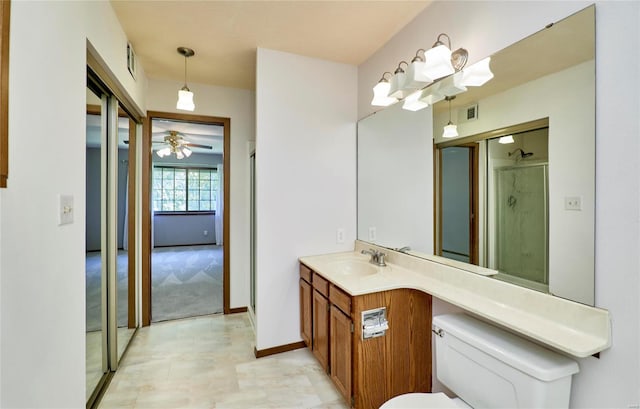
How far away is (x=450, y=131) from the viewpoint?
1859 mm

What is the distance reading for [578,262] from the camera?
1199 millimetres

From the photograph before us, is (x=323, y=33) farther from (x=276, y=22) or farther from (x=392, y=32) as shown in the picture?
(x=392, y=32)

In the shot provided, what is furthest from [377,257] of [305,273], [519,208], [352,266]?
[519,208]

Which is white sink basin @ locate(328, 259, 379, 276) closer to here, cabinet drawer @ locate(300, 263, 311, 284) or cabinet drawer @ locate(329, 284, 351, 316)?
cabinet drawer @ locate(300, 263, 311, 284)

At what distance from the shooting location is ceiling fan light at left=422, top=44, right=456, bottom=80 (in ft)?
5.29

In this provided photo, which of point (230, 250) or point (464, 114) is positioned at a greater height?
point (464, 114)

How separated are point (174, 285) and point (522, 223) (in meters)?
4.47

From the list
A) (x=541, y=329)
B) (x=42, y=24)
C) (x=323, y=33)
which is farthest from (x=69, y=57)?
(x=541, y=329)

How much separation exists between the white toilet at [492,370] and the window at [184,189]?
24.6ft

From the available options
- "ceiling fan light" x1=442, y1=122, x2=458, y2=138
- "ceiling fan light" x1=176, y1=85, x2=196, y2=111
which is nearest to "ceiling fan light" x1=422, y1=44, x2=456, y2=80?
"ceiling fan light" x1=442, y1=122, x2=458, y2=138

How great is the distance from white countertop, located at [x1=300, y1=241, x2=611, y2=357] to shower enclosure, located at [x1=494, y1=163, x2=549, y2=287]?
88 mm

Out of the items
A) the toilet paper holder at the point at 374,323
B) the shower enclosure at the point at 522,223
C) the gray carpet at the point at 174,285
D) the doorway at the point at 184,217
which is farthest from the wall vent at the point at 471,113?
the doorway at the point at 184,217

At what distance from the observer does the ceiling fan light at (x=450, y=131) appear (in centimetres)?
182

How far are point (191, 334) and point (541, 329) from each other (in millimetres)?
2854
